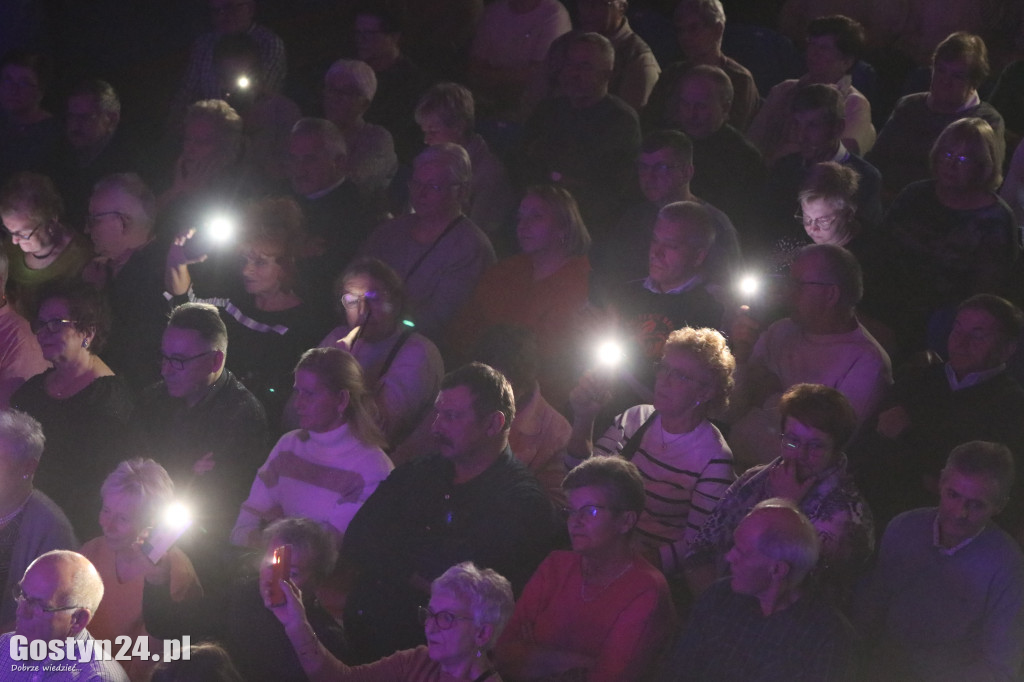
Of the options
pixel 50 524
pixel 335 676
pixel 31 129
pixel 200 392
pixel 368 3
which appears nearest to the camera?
pixel 335 676

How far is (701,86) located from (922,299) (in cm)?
136

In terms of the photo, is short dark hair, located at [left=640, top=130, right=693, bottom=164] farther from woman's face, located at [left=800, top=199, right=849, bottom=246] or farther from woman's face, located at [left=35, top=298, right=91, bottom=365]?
woman's face, located at [left=35, top=298, right=91, bottom=365]

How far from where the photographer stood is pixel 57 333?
15.7ft

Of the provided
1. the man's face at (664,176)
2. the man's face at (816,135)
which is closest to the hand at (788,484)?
the man's face at (664,176)

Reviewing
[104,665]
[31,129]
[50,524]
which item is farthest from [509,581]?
[31,129]

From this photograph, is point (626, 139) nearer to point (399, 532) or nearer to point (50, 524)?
point (399, 532)

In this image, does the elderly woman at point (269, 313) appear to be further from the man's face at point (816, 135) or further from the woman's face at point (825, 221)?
the man's face at point (816, 135)

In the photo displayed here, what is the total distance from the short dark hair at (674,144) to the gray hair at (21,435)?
2.60 metres

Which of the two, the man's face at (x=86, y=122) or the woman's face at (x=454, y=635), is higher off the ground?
the man's face at (x=86, y=122)

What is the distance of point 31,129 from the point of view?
262 inches

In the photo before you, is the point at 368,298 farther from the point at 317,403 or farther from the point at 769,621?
the point at 769,621

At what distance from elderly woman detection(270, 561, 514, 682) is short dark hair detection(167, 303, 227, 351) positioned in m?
1.28

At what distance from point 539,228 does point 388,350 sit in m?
0.79

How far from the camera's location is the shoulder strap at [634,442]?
424cm
